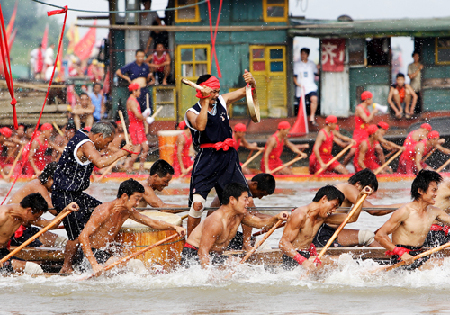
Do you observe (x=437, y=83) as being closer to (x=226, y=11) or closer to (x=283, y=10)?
(x=283, y=10)

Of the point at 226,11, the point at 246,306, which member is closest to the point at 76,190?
the point at 246,306

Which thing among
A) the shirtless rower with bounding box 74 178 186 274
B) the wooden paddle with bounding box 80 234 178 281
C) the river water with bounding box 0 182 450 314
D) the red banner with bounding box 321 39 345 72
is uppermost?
the red banner with bounding box 321 39 345 72

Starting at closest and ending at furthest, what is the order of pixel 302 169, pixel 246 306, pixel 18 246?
pixel 246 306 → pixel 18 246 → pixel 302 169

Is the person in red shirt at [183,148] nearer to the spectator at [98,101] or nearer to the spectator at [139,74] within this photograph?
the spectator at [139,74]

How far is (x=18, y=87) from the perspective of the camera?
17.4m

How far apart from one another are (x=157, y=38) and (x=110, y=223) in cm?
1119

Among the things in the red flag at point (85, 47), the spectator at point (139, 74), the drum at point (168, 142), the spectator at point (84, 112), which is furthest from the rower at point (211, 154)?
the red flag at point (85, 47)

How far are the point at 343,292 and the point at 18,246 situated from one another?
122 inches

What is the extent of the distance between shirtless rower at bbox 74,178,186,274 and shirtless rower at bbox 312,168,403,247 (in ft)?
4.74

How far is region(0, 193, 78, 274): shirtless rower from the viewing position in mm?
6367

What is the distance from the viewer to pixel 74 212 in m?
6.53

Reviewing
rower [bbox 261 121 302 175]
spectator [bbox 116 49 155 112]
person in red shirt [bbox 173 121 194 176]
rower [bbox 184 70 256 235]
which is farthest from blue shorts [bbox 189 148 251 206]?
spectator [bbox 116 49 155 112]

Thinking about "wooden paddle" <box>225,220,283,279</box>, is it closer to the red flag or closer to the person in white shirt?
the person in white shirt

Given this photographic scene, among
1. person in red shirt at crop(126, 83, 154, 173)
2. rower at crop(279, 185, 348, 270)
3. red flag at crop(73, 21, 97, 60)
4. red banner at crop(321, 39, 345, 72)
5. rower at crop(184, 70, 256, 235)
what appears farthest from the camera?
red flag at crop(73, 21, 97, 60)
